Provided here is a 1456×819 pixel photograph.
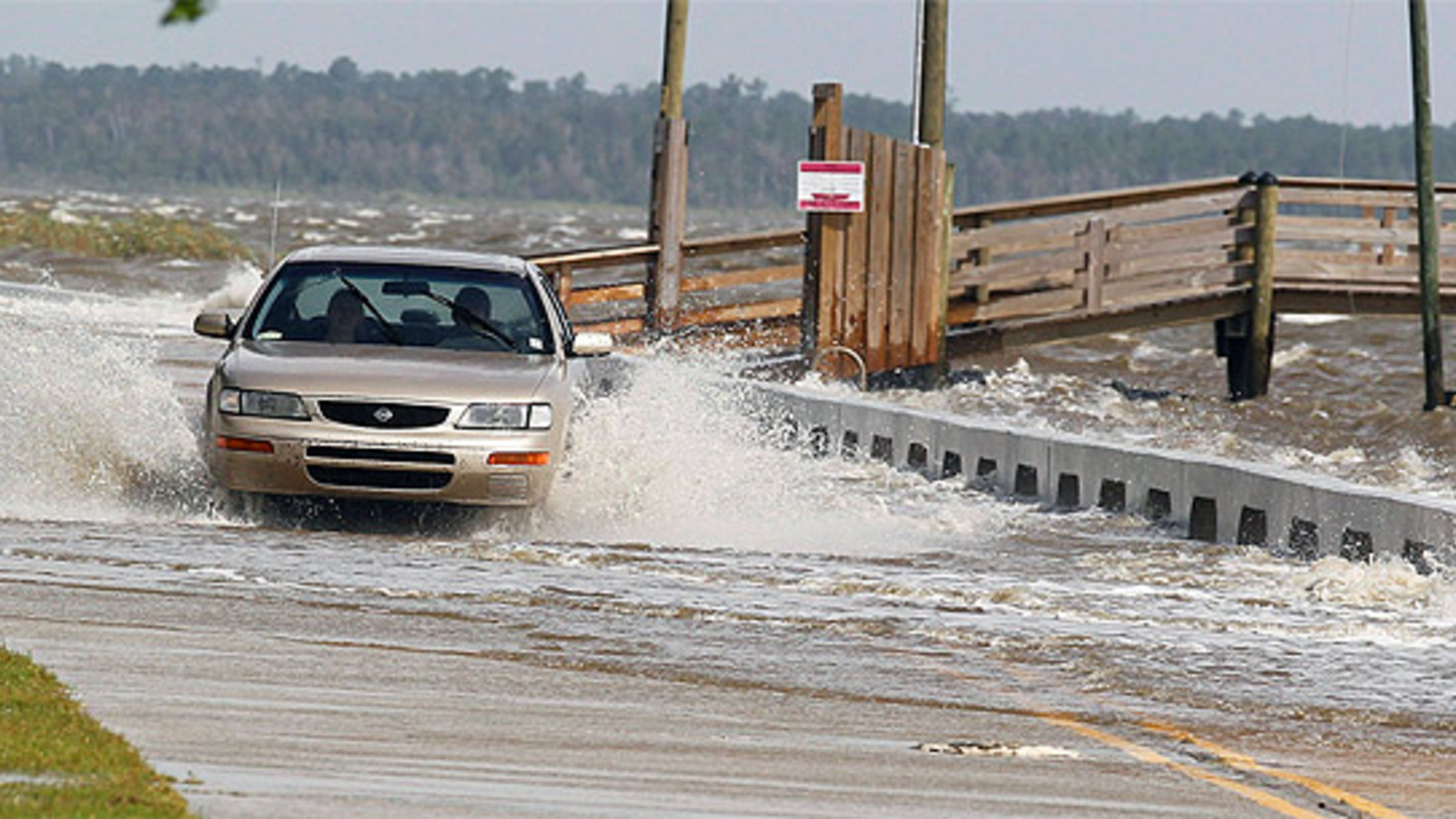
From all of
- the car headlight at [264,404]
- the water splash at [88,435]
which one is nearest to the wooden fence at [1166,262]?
the water splash at [88,435]

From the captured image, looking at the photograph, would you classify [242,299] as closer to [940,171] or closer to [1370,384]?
[1370,384]

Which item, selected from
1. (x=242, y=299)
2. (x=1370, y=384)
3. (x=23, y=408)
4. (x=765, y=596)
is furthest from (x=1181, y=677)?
(x=242, y=299)

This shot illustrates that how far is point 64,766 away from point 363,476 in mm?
7050

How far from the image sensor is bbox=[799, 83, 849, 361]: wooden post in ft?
96.5

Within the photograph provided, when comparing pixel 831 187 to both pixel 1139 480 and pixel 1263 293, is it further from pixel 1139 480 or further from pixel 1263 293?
pixel 1139 480

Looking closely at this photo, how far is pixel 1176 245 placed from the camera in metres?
33.0

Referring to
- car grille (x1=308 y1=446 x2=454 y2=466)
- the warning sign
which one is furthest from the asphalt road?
the warning sign

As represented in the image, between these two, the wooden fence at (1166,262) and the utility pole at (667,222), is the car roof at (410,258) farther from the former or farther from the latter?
the utility pole at (667,222)

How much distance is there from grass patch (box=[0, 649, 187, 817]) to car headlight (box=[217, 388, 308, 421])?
5.65 m

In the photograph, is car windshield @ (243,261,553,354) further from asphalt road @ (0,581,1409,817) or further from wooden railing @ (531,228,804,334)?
wooden railing @ (531,228,804,334)

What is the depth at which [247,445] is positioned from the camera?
1465 cm

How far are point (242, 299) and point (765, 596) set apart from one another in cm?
4511

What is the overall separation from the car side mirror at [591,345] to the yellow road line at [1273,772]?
6.16 metres

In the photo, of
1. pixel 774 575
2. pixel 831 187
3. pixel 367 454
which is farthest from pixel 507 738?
pixel 831 187
